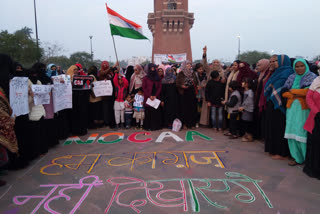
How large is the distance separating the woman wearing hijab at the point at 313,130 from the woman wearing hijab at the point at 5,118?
4.56 m

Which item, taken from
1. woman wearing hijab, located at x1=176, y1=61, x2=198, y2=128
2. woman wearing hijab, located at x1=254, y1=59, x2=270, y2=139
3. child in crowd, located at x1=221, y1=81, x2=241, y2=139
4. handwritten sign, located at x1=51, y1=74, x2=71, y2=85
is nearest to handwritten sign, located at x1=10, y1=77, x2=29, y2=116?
handwritten sign, located at x1=51, y1=74, x2=71, y2=85

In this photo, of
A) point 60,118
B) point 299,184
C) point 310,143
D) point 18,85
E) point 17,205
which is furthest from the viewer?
point 60,118

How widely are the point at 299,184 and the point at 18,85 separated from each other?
464 cm

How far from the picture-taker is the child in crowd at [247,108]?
528 cm

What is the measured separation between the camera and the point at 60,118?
5.65 metres

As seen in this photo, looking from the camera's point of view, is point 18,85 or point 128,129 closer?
point 18,85

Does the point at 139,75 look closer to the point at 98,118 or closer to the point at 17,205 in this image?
the point at 98,118

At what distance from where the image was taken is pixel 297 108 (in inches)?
155

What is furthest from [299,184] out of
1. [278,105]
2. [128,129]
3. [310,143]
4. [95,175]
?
[128,129]

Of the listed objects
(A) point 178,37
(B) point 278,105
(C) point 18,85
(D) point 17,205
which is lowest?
(D) point 17,205

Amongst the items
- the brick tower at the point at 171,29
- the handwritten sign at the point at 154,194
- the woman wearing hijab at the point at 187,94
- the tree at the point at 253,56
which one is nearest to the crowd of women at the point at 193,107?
the woman wearing hijab at the point at 187,94

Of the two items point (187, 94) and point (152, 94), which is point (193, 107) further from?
point (152, 94)

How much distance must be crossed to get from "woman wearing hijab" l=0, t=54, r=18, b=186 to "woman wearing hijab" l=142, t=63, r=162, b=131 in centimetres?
326

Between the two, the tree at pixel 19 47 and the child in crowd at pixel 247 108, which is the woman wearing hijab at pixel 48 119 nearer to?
the child in crowd at pixel 247 108
